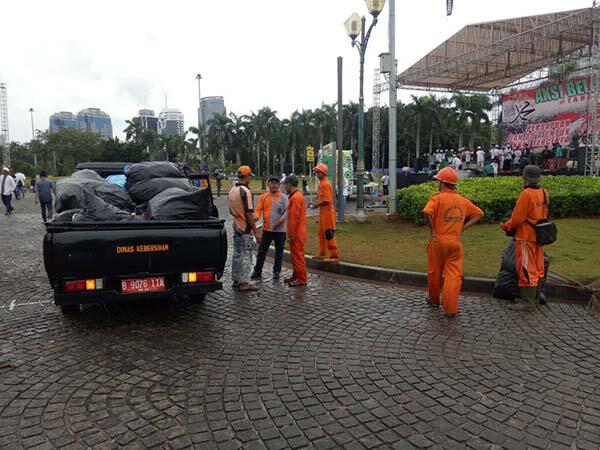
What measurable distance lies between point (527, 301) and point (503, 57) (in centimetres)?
2518

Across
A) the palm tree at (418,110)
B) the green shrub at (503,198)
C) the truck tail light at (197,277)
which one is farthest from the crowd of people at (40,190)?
the palm tree at (418,110)

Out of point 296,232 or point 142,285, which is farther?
point 296,232

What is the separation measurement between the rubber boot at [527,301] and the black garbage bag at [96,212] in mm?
4655

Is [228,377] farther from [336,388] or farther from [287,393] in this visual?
[336,388]

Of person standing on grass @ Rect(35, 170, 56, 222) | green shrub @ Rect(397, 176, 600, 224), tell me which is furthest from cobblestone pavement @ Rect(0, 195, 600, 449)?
person standing on grass @ Rect(35, 170, 56, 222)

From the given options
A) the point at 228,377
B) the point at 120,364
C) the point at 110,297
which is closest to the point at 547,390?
the point at 228,377

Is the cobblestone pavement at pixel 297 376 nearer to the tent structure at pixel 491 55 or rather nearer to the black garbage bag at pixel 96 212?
the black garbage bag at pixel 96 212

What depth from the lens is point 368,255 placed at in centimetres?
827

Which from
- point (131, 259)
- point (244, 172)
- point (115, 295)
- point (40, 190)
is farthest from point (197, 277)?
point (40, 190)

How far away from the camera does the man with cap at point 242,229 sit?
616 cm

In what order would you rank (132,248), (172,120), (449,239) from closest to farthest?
(132,248), (449,239), (172,120)

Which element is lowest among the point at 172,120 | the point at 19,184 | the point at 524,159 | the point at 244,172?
the point at 19,184

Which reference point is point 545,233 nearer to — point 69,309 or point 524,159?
point 69,309

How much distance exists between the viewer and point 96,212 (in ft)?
15.9
